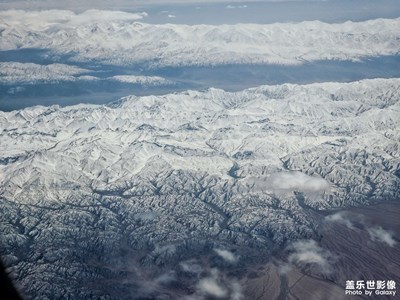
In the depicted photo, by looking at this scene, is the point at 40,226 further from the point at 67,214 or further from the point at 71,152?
the point at 71,152

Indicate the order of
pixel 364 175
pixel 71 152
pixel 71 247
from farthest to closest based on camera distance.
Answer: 1. pixel 71 152
2. pixel 364 175
3. pixel 71 247

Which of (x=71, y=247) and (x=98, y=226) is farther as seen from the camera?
(x=98, y=226)

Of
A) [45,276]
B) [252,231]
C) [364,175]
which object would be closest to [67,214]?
[45,276]

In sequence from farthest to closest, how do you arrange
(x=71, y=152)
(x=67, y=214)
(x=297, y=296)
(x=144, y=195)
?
1. (x=71, y=152)
2. (x=144, y=195)
3. (x=67, y=214)
4. (x=297, y=296)

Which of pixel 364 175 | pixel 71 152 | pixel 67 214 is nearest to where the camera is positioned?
pixel 67 214

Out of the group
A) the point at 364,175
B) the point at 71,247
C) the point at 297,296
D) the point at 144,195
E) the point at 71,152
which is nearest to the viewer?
the point at 297,296

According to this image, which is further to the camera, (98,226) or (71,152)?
(71,152)

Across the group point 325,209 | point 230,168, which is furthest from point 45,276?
point 230,168

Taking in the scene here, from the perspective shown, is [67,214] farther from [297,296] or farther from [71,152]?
[297,296]

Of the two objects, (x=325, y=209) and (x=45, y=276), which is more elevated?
(x=45, y=276)
